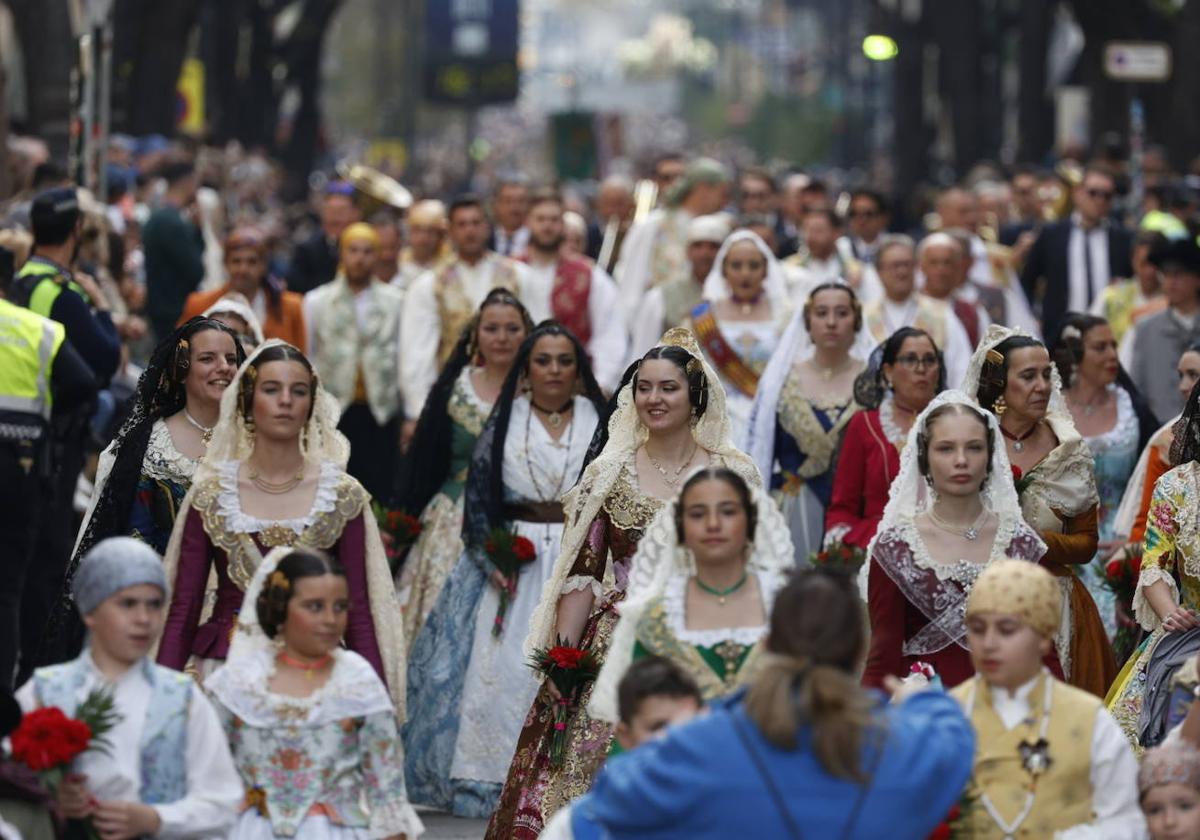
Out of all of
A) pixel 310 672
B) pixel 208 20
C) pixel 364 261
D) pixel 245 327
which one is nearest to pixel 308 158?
pixel 208 20

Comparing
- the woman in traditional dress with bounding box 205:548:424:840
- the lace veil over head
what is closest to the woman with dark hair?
the woman in traditional dress with bounding box 205:548:424:840

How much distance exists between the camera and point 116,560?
297 inches

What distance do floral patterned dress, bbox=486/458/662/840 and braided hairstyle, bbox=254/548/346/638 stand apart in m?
1.83

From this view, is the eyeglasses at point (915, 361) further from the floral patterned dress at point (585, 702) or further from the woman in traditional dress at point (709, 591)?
the woman in traditional dress at point (709, 591)

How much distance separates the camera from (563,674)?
9.62 m

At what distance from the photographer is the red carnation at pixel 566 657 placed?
960cm

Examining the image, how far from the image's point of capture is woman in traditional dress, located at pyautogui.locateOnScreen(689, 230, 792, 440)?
47.5 feet

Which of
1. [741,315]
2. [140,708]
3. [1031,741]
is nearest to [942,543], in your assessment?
[1031,741]

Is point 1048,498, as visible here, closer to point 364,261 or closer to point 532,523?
point 532,523

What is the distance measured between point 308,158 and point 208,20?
19.4ft

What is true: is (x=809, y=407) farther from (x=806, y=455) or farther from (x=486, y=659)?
(x=486, y=659)

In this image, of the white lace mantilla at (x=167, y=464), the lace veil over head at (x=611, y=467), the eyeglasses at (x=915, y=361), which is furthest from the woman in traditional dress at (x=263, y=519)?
the eyeglasses at (x=915, y=361)

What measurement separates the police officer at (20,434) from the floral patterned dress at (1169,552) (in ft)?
14.3

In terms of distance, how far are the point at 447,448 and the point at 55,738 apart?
202 inches
